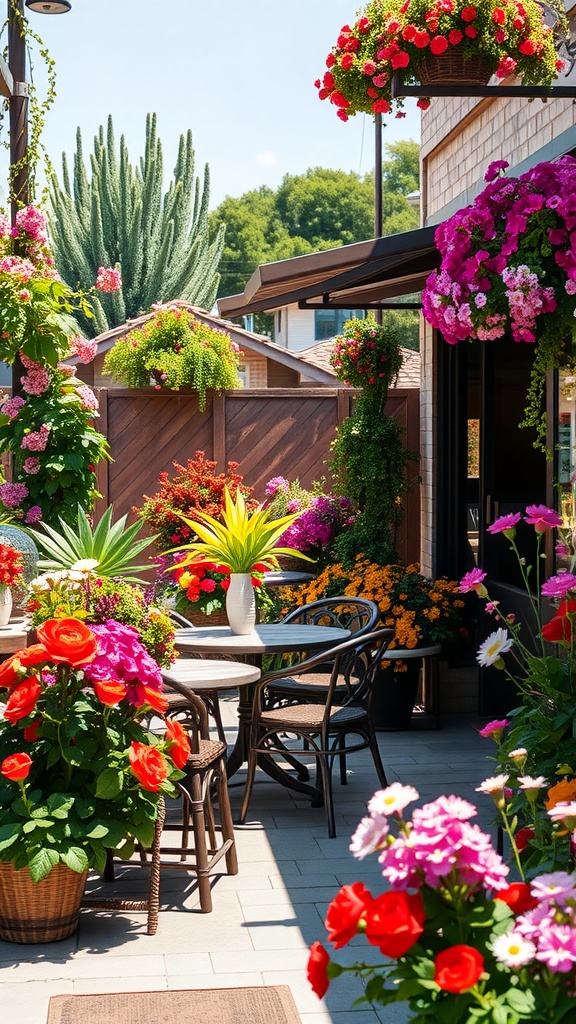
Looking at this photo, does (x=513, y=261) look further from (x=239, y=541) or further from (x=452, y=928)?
(x=452, y=928)

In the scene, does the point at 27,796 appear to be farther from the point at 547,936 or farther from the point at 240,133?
the point at 240,133

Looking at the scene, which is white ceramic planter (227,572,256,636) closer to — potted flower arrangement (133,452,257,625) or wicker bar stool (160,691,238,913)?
wicker bar stool (160,691,238,913)

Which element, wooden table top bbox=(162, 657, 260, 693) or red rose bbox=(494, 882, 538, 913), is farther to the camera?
wooden table top bbox=(162, 657, 260, 693)

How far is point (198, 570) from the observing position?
586 cm

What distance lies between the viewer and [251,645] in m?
5.11

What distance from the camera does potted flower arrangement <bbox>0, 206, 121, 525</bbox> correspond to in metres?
7.07

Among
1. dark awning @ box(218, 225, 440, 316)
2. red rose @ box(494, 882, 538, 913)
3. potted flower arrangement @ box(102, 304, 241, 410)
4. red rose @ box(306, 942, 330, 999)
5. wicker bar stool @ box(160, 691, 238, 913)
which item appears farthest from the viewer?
potted flower arrangement @ box(102, 304, 241, 410)

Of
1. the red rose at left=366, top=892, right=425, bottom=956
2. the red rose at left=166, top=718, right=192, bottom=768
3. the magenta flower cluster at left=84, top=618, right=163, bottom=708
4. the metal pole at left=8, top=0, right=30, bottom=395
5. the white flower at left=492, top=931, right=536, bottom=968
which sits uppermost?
the metal pole at left=8, top=0, right=30, bottom=395

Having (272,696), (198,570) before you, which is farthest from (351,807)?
(198,570)

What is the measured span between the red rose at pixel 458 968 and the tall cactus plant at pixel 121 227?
79.3 feet

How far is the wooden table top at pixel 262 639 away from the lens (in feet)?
16.7

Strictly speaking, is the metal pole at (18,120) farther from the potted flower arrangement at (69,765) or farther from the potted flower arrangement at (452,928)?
the potted flower arrangement at (452,928)

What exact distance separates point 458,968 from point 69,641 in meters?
2.31

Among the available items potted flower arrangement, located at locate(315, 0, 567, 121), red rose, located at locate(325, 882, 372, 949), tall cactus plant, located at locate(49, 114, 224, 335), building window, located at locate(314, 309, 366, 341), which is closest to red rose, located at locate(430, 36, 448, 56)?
potted flower arrangement, located at locate(315, 0, 567, 121)
